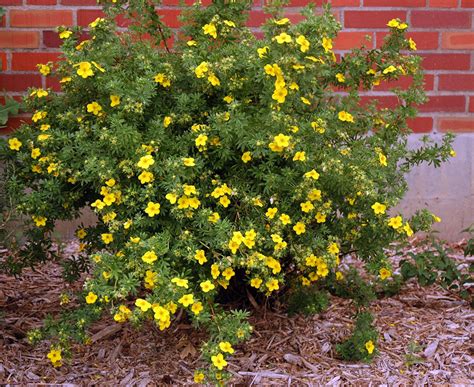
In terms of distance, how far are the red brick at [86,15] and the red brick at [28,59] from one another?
0.71ft

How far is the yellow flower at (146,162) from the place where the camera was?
2.65 m

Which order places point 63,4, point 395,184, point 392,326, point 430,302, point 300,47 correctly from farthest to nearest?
point 63,4, point 430,302, point 392,326, point 395,184, point 300,47

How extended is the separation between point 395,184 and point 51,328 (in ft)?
4.72

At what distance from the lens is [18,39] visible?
14.0 ft

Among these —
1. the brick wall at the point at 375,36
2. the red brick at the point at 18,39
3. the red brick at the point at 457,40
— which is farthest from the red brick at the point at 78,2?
the red brick at the point at 457,40

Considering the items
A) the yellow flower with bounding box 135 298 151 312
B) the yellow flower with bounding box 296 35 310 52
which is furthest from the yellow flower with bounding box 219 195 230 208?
the yellow flower with bounding box 296 35 310 52

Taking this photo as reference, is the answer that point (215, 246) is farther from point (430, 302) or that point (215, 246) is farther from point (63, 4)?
point (63, 4)

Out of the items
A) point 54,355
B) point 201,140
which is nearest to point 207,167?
point 201,140

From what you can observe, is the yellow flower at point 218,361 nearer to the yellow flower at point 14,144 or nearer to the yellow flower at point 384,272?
the yellow flower at point 384,272

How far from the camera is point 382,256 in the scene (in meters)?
2.98

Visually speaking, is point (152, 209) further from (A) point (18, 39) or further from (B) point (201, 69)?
(A) point (18, 39)

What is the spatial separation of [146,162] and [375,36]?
85.0 inches

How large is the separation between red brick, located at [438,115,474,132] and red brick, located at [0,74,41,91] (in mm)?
2228

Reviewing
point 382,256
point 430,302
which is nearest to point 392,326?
point 430,302
